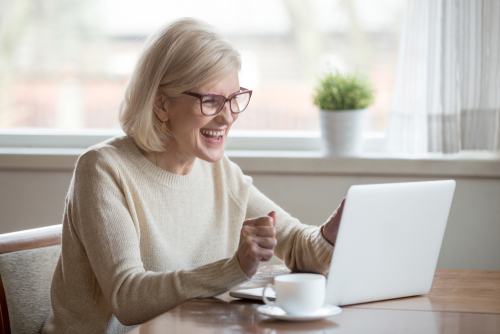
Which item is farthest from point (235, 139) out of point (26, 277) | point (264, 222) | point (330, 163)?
point (264, 222)

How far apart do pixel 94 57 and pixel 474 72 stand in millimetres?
1611

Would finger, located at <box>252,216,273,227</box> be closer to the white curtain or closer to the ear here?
the ear

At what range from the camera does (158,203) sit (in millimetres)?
1388

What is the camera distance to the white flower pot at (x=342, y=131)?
6.97 feet

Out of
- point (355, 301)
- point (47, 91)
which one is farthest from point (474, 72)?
point (47, 91)

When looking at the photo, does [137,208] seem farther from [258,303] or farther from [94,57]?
[94,57]

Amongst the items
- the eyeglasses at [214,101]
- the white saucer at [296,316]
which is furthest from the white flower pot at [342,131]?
the white saucer at [296,316]

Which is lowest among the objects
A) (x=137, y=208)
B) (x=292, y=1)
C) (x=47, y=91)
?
(x=137, y=208)

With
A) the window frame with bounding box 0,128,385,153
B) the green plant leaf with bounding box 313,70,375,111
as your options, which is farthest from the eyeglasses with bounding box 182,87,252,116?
the window frame with bounding box 0,128,385,153

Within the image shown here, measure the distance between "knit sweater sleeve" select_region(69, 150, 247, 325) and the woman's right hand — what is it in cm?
2

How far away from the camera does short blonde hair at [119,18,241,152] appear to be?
1.33 metres

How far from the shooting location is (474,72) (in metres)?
2.05

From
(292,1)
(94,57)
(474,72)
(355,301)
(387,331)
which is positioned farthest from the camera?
(94,57)

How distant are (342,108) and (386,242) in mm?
1152
